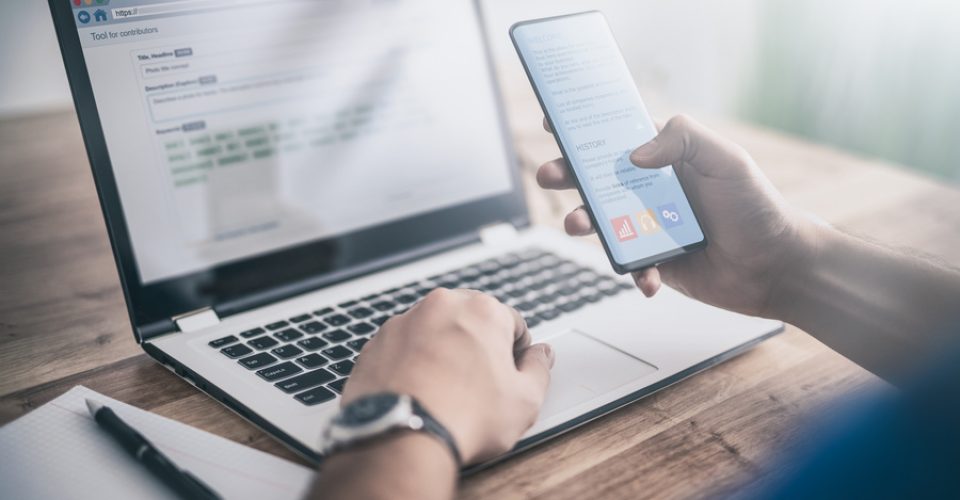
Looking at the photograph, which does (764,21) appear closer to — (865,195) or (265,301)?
(865,195)

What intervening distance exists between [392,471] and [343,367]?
199 millimetres

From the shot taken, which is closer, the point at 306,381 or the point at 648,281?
the point at 306,381

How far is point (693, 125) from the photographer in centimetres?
73

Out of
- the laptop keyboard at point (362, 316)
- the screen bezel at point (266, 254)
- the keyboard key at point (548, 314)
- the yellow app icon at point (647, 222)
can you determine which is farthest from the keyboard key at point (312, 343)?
the yellow app icon at point (647, 222)

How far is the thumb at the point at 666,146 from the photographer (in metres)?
0.72

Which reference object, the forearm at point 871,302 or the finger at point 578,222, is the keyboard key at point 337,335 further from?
the forearm at point 871,302

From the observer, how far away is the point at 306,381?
60 cm

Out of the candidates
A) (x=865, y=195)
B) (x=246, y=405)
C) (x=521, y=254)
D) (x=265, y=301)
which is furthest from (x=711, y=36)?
(x=246, y=405)

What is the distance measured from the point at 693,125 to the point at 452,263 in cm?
30

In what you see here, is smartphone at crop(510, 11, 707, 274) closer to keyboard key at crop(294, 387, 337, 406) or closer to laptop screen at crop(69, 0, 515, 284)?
laptop screen at crop(69, 0, 515, 284)

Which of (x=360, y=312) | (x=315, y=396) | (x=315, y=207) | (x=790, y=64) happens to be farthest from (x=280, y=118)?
(x=790, y=64)

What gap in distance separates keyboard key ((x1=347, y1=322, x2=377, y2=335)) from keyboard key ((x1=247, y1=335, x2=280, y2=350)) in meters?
0.07

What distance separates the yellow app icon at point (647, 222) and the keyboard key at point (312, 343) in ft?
1.03

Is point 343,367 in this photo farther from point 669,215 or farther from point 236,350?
point 669,215
